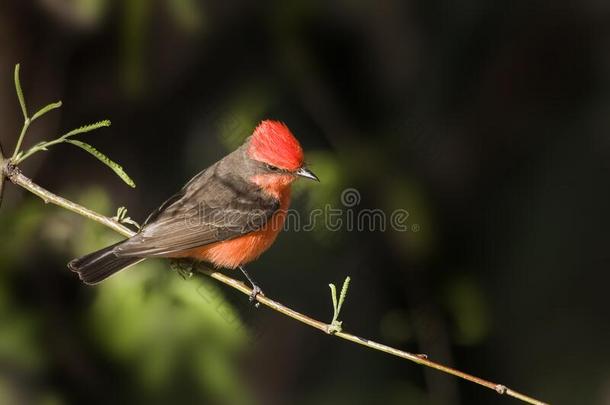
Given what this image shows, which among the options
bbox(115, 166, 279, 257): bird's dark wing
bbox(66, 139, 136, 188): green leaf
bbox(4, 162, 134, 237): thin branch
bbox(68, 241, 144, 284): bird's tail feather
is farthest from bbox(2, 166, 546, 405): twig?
bbox(115, 166, 279, 257): bird's dark wing

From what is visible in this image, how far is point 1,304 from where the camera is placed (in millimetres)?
4797

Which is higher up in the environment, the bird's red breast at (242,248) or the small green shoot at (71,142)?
the bird's red breast at (242,248)

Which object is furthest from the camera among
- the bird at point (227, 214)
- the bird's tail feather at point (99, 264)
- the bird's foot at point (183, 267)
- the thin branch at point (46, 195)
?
the bird's foot at point (183, 267)

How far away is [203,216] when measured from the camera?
4.71 m

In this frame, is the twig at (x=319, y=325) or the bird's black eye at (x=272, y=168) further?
the bird's black eye at (x=272, y=168)

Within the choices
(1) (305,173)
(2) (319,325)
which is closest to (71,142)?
(2) (319,325)

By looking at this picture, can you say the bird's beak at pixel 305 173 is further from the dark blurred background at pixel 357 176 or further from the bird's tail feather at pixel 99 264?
the bird's tail feather at pixel 99 264

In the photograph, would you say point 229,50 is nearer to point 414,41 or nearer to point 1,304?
point 414,41

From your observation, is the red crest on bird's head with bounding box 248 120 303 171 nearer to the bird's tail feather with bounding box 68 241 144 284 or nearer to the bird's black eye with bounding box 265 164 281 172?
the bird's black eye with bounding box 265 164 281 172

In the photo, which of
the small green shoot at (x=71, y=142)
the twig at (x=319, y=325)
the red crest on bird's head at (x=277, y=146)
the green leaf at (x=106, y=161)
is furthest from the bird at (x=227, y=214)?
the green leaf at (x=106, y=161)

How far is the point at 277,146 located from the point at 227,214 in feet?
2.42

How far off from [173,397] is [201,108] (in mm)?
1832

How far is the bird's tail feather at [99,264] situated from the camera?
3974 millimetres

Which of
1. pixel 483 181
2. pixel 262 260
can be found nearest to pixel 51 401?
pixel 262 260
